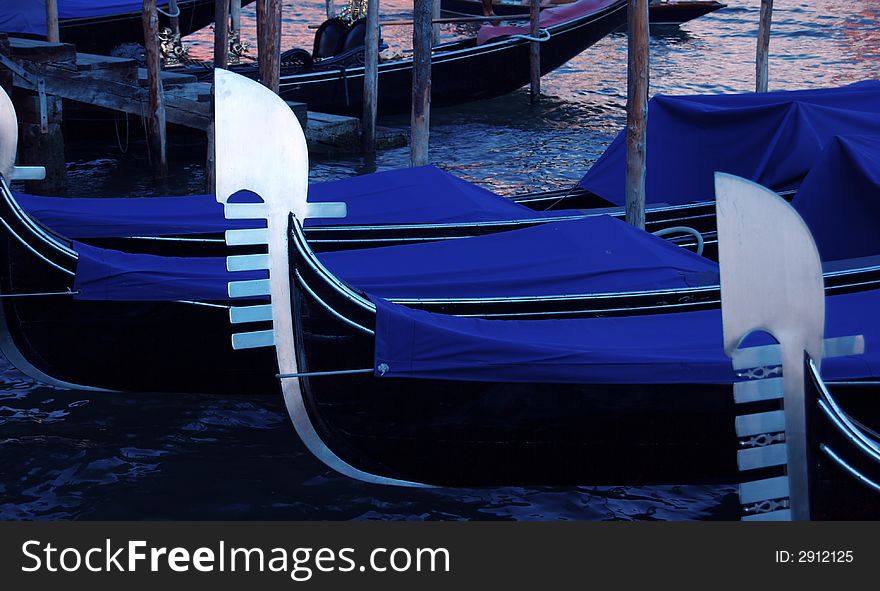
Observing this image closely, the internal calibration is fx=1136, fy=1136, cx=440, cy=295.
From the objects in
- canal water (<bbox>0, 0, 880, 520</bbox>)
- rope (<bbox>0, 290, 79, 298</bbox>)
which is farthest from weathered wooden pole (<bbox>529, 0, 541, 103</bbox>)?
rope (<bbox>0, 290, 79, 298</bbox>)

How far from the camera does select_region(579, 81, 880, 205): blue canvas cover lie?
6.36m

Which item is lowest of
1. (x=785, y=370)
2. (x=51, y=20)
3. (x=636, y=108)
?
(x=785, y=370)

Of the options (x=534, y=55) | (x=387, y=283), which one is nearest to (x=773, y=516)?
(x=387, y=283)

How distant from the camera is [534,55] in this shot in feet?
43.6

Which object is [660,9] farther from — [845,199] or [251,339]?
[251,339]

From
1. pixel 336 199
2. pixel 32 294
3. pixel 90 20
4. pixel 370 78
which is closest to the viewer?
pixel 32 294

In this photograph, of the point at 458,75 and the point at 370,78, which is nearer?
the point at 370,78

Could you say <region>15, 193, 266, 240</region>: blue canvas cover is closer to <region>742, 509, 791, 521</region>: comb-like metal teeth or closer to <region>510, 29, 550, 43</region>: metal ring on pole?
<region>742, 509, 791, 521</region>: comb-like metal teeth

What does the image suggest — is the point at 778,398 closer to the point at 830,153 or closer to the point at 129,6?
the point at 830,153

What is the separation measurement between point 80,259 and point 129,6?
8.59 metres

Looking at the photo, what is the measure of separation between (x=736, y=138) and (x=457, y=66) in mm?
6403

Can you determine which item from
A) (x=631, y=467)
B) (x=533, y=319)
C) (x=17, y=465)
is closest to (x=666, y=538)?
(x=631, y=467)

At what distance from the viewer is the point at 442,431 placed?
13.9 feet

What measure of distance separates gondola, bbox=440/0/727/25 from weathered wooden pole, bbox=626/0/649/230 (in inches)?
557
